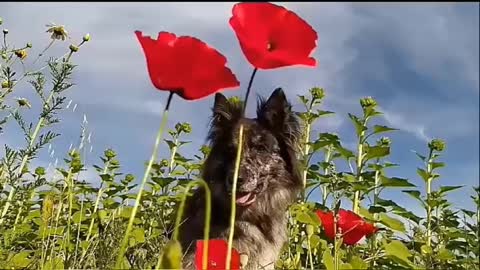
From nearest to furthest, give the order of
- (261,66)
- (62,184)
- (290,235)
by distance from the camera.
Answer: (261,66) < (62,184) < (290,235)

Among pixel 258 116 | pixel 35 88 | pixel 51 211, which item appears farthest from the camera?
pixel 258 116

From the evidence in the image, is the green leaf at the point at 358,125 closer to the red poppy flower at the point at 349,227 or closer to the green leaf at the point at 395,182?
the green leaf at the point at 395,182

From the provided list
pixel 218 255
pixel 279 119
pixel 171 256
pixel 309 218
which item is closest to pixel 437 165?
pixel 279 119

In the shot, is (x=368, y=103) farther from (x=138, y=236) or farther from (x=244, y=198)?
(x=138, y=236)

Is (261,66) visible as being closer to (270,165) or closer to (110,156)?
(270,165)

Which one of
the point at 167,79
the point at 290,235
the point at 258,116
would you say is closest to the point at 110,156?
the point at 258,116

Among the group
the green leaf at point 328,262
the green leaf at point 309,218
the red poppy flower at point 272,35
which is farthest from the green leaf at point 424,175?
the red poppy flower at point 272,35
